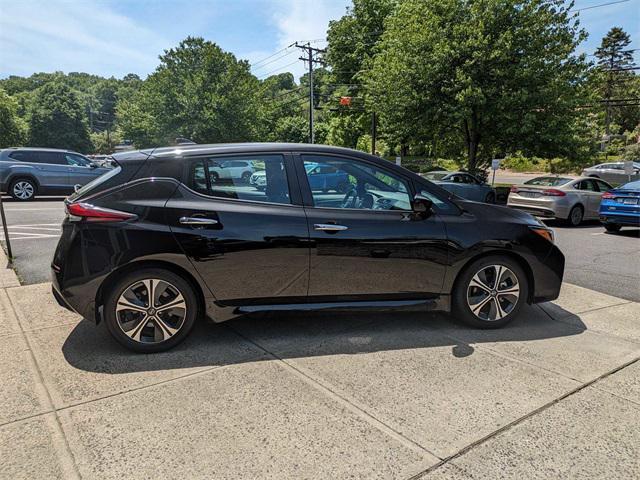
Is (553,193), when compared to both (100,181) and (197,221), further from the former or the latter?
(100,181)

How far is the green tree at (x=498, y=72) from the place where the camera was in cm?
1691

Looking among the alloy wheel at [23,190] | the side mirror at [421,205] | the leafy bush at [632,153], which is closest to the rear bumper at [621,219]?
the side mirror at [421,205]

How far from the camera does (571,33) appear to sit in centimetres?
1764

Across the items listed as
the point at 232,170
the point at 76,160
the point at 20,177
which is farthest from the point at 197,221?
the point at 76,160

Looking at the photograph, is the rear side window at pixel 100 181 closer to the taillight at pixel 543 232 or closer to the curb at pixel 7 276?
the curb at pixel 7 276

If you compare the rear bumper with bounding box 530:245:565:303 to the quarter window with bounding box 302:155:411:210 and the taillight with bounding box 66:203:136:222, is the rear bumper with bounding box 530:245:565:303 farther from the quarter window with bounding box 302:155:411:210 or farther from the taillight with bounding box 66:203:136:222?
the taillight with bounding box 66:203:136:222

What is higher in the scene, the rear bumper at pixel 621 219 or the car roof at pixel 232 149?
the car roof at pixel 232 149

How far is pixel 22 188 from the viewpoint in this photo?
14.5m

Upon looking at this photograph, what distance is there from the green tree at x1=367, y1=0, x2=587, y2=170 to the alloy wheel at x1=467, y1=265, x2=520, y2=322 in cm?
1408

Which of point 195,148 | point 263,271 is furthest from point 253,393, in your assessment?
point 195,148

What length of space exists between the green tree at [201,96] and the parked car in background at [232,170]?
3732 cm

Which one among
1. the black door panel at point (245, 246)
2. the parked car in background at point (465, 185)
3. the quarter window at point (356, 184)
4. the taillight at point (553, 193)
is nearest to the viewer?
the black door panel at point (245, 246)

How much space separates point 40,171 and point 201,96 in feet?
→ 88.3

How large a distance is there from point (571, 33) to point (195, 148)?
62.1 feet
